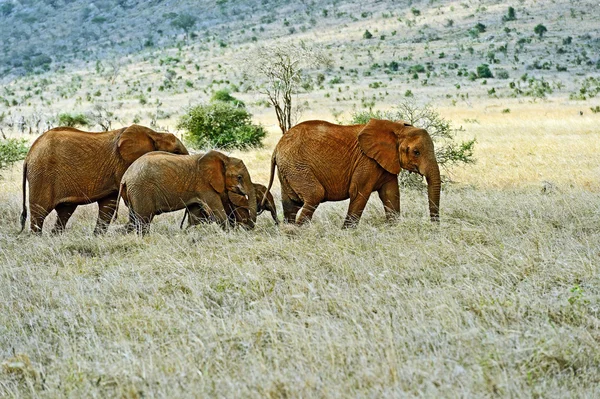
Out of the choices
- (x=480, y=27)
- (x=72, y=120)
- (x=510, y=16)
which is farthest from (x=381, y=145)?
(x=510, y=16)

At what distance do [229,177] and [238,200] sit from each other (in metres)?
0.34

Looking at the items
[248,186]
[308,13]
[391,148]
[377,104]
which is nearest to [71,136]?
[248,186]

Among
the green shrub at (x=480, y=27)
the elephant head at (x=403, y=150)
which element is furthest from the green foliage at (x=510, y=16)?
the elephant head at (x=403, y=150)

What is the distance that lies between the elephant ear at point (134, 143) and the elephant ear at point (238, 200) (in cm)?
130

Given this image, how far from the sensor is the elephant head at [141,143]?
10398 millimetres

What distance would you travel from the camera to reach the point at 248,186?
9992mm

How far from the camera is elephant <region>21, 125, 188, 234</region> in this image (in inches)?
409

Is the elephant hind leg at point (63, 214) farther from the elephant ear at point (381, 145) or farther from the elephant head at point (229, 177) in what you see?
the elephant ear at point (381, 145)

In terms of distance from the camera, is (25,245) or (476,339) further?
(25,245)

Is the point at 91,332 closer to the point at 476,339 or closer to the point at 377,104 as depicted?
the point at 476,339

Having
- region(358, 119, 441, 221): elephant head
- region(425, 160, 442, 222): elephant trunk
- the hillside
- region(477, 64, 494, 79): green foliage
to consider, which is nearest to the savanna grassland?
region(425, 160, 442, 222): elephant trunk

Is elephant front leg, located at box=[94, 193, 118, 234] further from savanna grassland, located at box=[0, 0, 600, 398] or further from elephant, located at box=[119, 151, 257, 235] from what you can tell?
elephant, located at box=[119, 151, 257, 235]

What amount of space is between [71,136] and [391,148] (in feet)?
13.3

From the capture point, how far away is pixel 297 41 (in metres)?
76.5
